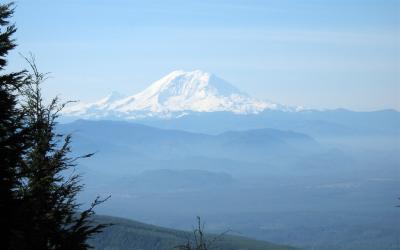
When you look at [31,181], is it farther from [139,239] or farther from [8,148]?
[139,239]

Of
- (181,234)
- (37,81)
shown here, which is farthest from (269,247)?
(37,81)

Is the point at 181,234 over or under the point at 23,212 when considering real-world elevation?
Answer: over

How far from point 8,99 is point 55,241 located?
106 inches

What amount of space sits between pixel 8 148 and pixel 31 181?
10.4 ft

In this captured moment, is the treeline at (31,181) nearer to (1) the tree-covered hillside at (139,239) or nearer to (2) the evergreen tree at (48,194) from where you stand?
(2) the evergreen tree at (48,194)

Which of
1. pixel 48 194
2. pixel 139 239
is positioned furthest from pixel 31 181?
pixel 139 239

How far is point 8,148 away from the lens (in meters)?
10.8

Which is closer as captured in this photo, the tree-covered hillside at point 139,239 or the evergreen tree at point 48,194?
the evergreen tree at point 48,194

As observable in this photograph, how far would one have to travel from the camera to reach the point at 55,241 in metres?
11.6

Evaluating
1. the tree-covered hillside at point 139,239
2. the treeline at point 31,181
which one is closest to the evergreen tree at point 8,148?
the treeline at point 31,181

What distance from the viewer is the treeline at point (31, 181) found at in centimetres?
1019

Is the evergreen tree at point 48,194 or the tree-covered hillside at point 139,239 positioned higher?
the tree-covered hillside at point 139,239

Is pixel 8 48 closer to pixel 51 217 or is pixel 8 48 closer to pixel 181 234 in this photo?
pixel 51 217

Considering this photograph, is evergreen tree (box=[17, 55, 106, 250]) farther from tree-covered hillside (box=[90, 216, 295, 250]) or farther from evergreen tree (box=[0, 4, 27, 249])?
tree-covered hillside (box=[90, 216, 295, 250])
